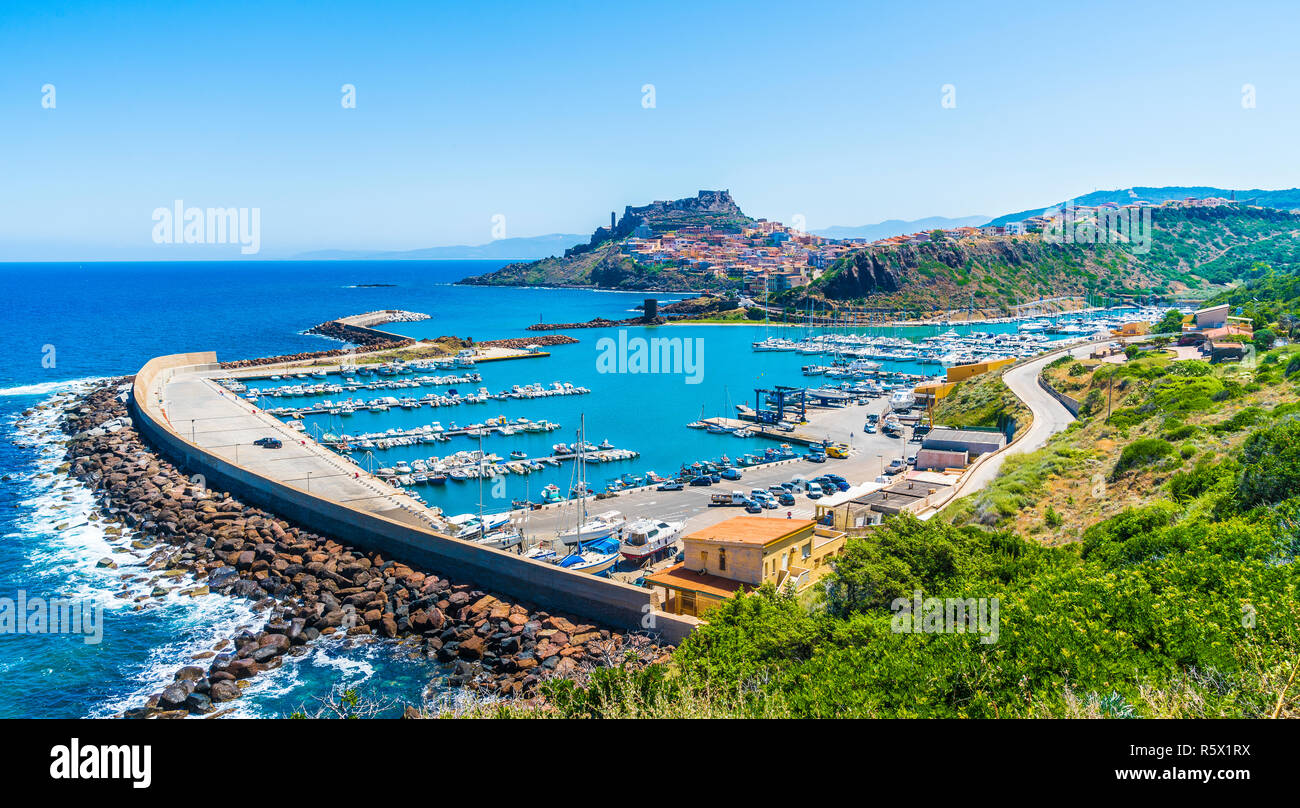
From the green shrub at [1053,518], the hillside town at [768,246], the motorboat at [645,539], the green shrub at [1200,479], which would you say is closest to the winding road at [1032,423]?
the green shrub at [1053,518]

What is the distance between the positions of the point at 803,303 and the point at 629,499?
261 feet

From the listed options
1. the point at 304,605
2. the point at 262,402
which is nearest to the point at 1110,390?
the point at 304,605

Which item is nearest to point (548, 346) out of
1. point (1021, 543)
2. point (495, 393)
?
point (495, 393)

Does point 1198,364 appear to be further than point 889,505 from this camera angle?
Yes

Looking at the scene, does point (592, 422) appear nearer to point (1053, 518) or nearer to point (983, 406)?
point (983, 406)

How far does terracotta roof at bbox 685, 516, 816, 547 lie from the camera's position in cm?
1664

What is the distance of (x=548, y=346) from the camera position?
7781cm

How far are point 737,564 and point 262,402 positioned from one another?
38452 millimetres

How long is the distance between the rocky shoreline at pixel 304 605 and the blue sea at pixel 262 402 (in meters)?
0.56

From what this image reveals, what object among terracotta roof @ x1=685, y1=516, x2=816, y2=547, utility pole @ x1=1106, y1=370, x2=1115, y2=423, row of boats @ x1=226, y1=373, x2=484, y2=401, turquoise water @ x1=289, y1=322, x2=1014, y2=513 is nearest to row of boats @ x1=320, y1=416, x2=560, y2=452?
turquoise water @ x1=289, y1=322, x2=1014, y2=513

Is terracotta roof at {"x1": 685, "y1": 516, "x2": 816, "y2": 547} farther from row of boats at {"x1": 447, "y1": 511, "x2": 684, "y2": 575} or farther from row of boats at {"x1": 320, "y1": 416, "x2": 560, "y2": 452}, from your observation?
row of boats at {"x1": 320, "y1": 416, "x2": 560, "y2": 452}

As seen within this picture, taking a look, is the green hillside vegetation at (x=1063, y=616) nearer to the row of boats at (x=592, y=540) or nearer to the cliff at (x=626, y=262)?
the row of boats at (x=592, y=540)
